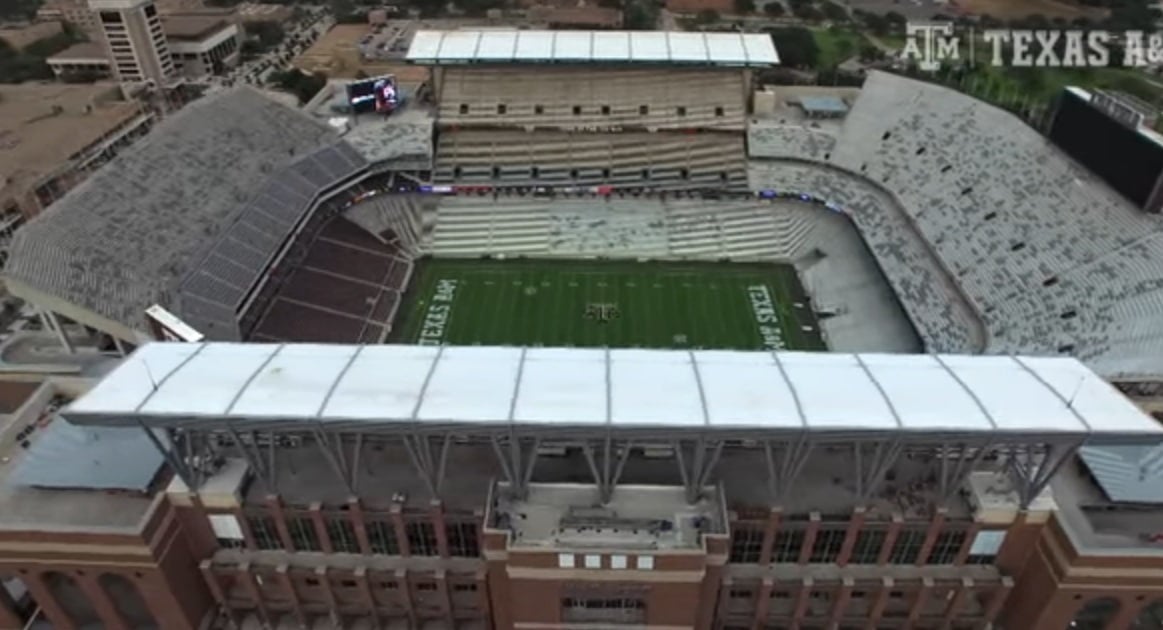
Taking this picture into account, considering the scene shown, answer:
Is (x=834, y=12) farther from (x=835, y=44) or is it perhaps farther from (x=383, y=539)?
(x=383, y=539)

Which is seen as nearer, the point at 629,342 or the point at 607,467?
the point at 607,467

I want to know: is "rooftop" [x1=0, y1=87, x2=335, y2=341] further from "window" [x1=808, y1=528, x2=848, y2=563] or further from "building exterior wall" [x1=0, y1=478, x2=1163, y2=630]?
"window" [x1=808, y1=528, x2=848, y2=563]

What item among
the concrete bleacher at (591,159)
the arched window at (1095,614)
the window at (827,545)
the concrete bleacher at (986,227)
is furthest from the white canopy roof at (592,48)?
the arched window at (1095,614)

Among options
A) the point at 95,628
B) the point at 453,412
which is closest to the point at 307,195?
the point at 95,628

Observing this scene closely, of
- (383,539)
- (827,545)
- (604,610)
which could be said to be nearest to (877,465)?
(827,545)

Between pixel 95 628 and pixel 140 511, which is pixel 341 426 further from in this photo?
pixel 95 628

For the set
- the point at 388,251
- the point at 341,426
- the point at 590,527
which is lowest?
the point at 388,251

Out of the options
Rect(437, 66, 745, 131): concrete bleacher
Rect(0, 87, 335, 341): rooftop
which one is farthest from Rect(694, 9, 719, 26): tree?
Rect(0, 87, 335, 341): rooftop
